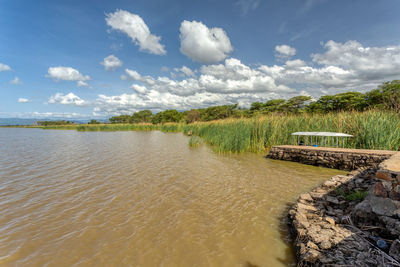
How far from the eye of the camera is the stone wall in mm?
5801

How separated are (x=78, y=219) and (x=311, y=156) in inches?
313

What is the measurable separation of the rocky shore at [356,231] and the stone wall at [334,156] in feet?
12.1

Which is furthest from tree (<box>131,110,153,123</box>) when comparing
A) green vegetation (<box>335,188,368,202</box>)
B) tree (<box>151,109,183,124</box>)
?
green vegetation (<box>335,188,368,202</box>)

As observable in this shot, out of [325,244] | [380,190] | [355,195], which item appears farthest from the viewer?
[355,195]

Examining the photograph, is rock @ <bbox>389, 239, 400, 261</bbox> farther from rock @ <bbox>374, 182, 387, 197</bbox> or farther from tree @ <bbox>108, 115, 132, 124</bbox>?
tree @ <bbox>108, 115, 132, 124</bbox>

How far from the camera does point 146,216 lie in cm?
331

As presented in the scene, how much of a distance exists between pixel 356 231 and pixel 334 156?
5.32 metres

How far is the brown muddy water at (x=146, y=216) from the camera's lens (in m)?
2.34

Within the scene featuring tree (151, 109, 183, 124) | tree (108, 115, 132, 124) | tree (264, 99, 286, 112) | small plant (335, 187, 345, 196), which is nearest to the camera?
small plant (335, 187, 345, 196)

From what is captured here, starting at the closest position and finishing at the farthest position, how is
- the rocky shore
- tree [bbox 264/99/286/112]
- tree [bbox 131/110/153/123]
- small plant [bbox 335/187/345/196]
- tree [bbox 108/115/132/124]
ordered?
1. the rocky shore
2. small plant [bbox 335/187/345/196]
3. tree [bbox 264/99/286/112]
4. tree [bbox 108/115/132/124]
5. tree [bbox 131/110/153/123]

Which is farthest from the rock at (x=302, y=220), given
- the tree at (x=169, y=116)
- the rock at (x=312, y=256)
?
the tree at (x=169, y=116)

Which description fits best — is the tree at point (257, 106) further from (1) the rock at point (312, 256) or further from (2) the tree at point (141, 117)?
(1) the rock at point (312, 256)

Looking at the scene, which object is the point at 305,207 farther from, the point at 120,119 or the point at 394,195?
the point at 120,119

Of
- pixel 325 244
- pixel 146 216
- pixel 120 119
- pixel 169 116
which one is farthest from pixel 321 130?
pixel 120 119
